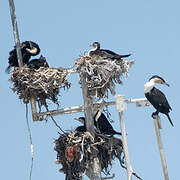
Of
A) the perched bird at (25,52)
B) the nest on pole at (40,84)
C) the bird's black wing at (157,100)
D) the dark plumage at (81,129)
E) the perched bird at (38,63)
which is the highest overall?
the perched bird at (25,52)

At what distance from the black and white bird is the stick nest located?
1.06m

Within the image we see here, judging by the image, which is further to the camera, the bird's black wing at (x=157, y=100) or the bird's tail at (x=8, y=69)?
the bird's tail at (x=8, y=69)

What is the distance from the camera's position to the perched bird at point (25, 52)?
18.3 m

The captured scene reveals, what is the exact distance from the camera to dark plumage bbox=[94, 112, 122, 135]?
17.0 m

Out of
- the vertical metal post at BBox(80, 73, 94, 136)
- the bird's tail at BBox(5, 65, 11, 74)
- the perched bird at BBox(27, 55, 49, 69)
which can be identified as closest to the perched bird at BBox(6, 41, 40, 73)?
the bird's tail at BBox(5, 65, 11, 74)

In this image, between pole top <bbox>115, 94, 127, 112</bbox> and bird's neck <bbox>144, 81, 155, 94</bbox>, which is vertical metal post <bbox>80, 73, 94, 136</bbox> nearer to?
bird's neck <bbox>144, 81, 155, 94</bbox>

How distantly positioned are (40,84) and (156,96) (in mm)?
2191

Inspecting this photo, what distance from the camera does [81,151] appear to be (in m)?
16.4

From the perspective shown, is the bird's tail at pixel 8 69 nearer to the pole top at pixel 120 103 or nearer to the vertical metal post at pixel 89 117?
the vertical metal post at pixel 89 117

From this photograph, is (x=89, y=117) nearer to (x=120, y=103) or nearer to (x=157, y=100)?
(x=157, y=100)

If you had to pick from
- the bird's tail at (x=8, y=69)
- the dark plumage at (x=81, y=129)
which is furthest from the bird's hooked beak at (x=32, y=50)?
the dark plumage at (x=81, y=129)

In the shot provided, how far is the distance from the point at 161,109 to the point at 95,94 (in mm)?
1189

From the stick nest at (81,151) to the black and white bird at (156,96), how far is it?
106 centimetres

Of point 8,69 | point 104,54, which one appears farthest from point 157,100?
point 8,69
